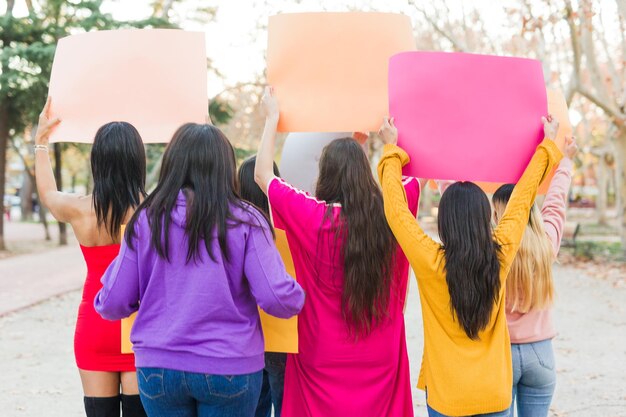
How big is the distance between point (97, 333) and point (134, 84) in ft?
4.08

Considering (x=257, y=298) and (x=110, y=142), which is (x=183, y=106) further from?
(x=257, y=298)

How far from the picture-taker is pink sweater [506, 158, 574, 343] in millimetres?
3596

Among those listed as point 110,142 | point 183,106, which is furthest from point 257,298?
point 183,106

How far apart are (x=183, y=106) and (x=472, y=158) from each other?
4.78 feet

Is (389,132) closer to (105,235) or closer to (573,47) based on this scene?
(105,235)

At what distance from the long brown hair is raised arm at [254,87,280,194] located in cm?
124

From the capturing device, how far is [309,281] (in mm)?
3404

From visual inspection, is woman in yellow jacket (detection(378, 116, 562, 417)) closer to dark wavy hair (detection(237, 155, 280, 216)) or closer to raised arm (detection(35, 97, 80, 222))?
dark wavy hair (detection(237, 155, 280, 216))

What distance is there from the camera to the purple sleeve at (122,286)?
281cm

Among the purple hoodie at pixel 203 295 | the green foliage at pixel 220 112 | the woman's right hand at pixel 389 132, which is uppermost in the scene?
the green foliage at pixel 220 112

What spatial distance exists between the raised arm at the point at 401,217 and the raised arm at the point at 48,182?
141 centimetres

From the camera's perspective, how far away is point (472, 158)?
315 cm

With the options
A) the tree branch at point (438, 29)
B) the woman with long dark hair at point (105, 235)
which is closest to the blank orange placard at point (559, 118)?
the woman with long dark hair at point (105, 235)

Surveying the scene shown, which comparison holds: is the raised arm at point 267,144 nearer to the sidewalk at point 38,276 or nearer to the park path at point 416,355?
the park path at point 416,355
